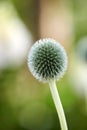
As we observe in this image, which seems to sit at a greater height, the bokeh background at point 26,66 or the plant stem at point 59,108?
the bokeh background at point 26,66

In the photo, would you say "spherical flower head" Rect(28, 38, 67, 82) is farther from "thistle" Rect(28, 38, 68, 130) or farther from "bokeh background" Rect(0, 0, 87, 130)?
"bokeh background" Rect(0, 0, 87, 130)

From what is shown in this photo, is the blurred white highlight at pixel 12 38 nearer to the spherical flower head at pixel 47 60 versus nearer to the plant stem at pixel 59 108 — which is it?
the spherical flower head at pixel 47 60

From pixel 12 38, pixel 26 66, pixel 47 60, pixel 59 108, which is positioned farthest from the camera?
pixel 12 38

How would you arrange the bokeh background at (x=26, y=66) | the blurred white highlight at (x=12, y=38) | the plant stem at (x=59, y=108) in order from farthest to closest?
the blurred white highlight at (x=12, y=38), the bokeh background at (x=26, y=66), the plant stem at (x=59, y=108)

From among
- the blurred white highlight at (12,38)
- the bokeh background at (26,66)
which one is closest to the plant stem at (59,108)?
the bokeh background at (26,66)

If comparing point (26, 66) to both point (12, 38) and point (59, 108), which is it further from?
point (59, 108)

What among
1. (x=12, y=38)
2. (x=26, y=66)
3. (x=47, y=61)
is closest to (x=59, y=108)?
(x=47, y=61)

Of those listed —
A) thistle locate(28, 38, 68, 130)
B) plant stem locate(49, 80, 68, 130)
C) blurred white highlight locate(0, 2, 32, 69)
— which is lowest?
plant stem locate(49, 80, 68, 130)

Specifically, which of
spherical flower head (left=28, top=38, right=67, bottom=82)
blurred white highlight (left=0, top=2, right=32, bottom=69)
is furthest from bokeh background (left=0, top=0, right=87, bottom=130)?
spherical flower head (left=28, top=38, right=67, bottom=82)
